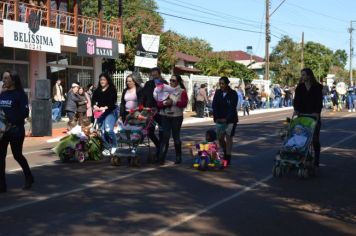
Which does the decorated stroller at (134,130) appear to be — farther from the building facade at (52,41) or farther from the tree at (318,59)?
the tree at (318,59)

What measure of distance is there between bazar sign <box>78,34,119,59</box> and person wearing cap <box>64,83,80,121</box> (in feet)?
36.2

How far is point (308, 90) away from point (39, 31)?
16.4 meters

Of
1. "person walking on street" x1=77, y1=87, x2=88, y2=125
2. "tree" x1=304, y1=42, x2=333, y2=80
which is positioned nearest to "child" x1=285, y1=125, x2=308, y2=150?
"person walking on street" x1=77, y1=87, x2=88, y2=125

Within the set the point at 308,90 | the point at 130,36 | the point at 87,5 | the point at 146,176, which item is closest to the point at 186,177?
the point at 146,176

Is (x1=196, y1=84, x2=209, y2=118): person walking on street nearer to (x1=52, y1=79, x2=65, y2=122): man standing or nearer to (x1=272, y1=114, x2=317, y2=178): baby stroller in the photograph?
(x1=52, y1=79, x2=65, y2=122): man standing

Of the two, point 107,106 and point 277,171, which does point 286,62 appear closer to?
point 107,106

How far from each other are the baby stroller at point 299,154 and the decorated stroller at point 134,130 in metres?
2.76

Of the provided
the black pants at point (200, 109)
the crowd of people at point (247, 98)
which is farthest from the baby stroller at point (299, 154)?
the black pants at point (200, 109)

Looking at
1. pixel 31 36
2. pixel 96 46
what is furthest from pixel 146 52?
pixel 96 46

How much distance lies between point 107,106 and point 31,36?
1311cm

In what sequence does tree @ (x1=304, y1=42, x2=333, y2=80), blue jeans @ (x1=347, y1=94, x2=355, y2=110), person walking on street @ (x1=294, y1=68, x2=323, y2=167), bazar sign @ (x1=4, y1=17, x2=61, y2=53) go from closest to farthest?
person walking on street @ (x1=294, y1=68, x2=323, y2=167) < bazar sign @ (x1=4, y1=17, x2=61, y2=53) < blue jeans @ (x1=347, y1=94, x2=355, y2=110) < tree @ (x1=304, y1=42, x2=333, y2=80)

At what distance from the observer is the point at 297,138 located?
9.85m

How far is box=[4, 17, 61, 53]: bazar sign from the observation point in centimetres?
2224

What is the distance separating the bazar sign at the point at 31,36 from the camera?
73.0 feet
